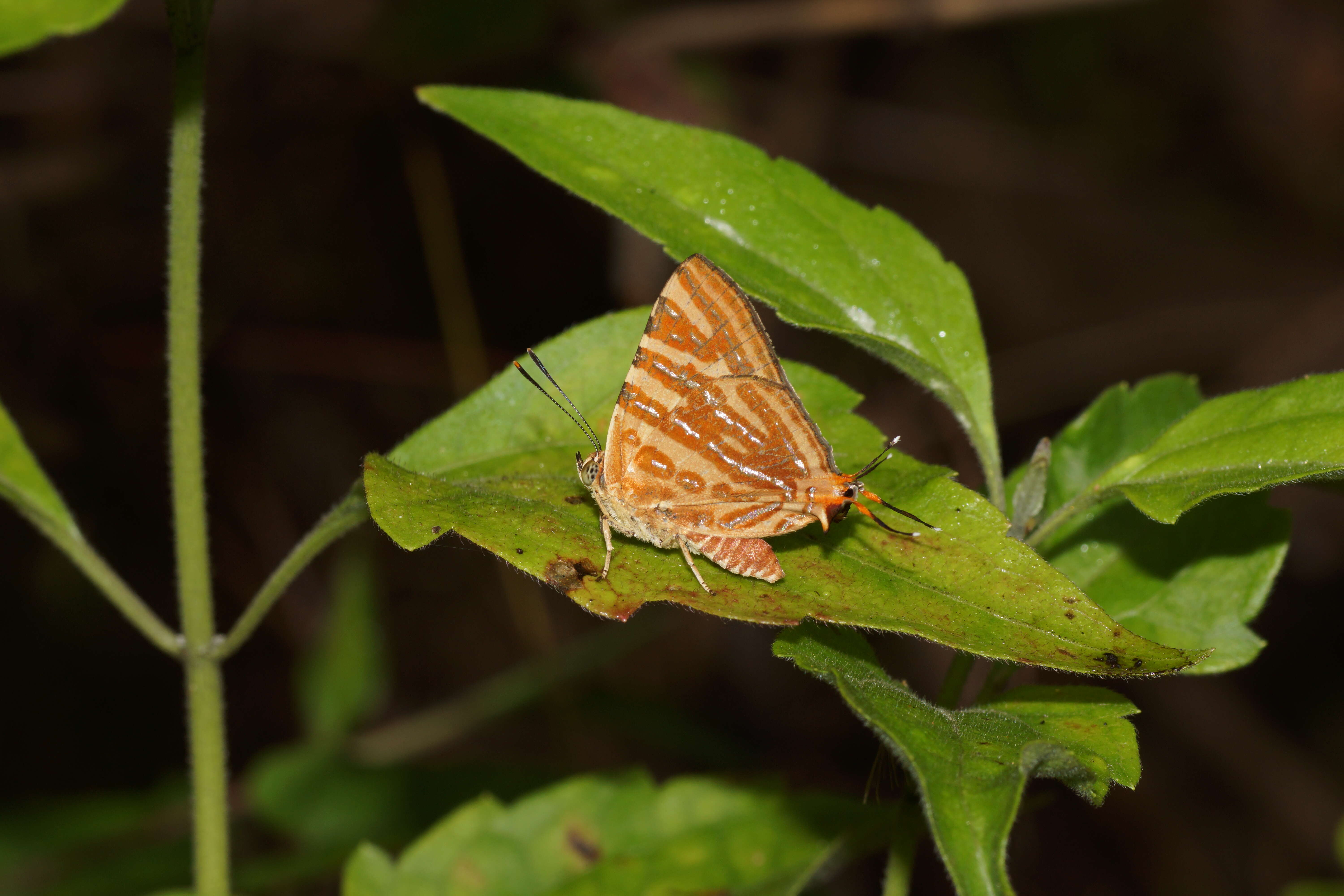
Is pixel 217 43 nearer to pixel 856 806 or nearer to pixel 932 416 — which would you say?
pixel 932 416

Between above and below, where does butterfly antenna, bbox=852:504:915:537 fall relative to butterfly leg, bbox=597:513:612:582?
above

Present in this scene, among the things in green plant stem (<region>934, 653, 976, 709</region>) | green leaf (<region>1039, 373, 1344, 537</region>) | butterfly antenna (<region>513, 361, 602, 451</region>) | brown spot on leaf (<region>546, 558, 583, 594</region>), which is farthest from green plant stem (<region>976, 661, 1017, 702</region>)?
butterfly antenna (<region>513, 361, 602, 451</region>)

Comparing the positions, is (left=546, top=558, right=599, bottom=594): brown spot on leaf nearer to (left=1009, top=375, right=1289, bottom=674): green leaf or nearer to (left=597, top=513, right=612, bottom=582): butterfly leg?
(left=597, top=513, right=612, bottom=582): butterfly leg

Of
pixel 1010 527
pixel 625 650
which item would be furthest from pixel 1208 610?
pixel 625 650

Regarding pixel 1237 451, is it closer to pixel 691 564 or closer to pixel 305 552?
pixel 691 564

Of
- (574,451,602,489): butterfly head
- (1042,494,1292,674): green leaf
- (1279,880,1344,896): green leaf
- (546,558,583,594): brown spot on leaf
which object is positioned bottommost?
(1279,880,1344,896): green leaf

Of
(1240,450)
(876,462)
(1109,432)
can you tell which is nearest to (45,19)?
(876,462)
